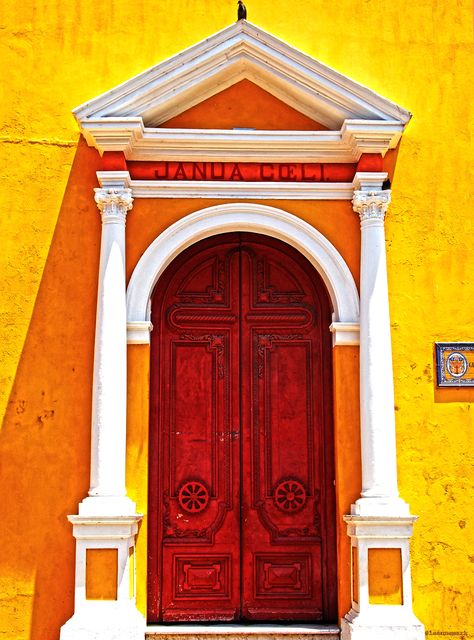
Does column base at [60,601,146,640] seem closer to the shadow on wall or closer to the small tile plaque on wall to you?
the shadow on wall

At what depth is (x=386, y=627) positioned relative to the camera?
695 centimetres

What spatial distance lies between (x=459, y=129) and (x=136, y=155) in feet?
9.20

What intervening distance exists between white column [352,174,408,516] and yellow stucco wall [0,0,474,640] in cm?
21

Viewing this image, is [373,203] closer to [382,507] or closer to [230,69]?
[230,69]

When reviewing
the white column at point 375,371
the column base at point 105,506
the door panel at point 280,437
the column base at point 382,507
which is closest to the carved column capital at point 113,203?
the door panel at point 280,437

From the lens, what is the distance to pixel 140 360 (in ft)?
24.8

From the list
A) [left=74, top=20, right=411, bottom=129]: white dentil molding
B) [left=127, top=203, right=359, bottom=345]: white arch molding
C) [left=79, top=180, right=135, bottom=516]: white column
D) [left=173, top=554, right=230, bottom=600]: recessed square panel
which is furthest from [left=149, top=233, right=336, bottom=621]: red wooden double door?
[left=74, top=20, right=411, bottom=129]: white dentil molding

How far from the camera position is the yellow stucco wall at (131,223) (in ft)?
24.2

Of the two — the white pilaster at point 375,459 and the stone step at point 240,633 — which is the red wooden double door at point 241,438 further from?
the white pilaster at point 375,459

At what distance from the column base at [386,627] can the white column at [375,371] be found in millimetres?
771

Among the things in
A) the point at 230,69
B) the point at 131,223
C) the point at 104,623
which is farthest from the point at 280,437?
the point at 230,69

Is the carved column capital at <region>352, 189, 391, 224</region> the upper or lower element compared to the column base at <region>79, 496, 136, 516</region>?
upper

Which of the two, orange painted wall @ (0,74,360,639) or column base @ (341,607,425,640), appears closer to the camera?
column base @ (341,607,425,640)

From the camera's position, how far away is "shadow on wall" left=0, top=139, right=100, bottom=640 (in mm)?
7281
